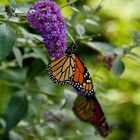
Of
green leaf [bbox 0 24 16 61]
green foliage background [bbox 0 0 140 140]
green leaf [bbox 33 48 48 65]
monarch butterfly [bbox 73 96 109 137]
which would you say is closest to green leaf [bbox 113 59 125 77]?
green foliage background [bbox 0 0 140 140]

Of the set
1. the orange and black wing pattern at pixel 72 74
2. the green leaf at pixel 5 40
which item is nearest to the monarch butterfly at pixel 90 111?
the orange and black wing pattern at pixel 72 74

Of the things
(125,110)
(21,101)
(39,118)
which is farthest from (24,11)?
(125,110)

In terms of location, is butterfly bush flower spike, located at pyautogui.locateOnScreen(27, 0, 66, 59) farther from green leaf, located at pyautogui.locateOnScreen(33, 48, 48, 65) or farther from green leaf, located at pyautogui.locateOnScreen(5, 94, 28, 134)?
green leaf, located at pyautogui.locateOnScreen(5, 94, 28, 134)

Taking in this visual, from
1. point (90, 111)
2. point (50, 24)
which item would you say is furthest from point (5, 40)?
point (90, 111)

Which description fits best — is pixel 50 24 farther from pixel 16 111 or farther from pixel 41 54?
pixel 16 111

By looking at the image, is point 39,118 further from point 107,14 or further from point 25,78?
point 107,14

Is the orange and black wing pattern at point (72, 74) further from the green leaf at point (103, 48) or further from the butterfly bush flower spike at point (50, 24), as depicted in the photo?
the green leaf at point (103, 48)

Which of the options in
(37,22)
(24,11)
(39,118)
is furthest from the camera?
(39,118)
